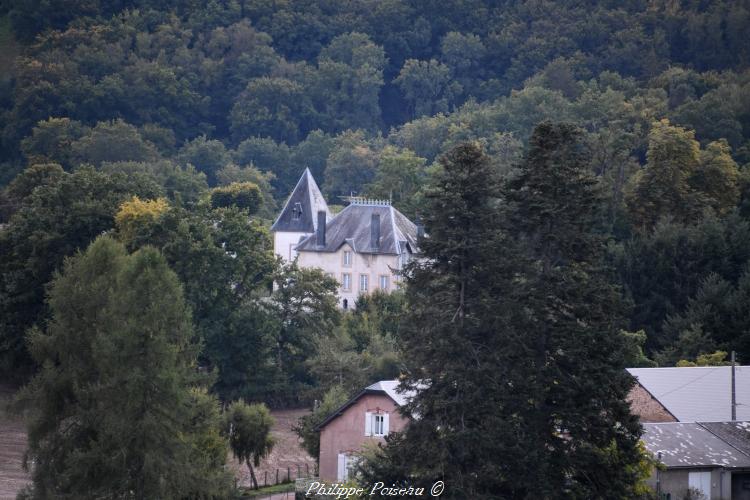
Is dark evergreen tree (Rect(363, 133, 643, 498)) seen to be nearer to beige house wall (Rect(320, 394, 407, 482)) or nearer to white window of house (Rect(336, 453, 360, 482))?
beige house wall (Rect(320, 394, 407, 482))

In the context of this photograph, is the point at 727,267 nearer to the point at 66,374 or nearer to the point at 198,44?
the point at 66,374

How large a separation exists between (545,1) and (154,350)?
419 ft

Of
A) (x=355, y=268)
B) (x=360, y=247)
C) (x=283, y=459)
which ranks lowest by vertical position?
(x=283, y=459)

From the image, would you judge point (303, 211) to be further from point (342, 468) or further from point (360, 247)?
point (342, 468)

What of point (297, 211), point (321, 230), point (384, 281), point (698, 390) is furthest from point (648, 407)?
point (297, 211)

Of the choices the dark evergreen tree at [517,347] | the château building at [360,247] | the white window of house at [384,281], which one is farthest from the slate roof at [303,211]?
the dark evergreen tree at [517,347]

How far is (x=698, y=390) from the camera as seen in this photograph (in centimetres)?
4181

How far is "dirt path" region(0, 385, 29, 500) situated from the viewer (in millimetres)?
42544

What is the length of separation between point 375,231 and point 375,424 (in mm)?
34548

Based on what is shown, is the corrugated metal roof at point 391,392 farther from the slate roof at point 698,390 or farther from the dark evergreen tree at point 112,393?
the slate roof at point 698,390

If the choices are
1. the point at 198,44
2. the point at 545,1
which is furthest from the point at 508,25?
the point at 198,44

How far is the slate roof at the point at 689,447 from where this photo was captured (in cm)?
3431

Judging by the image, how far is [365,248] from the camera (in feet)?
237

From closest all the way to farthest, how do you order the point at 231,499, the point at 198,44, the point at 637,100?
the point at 231,499 → the point at 637,100 → the point at 198,44
